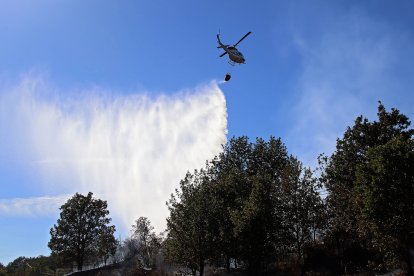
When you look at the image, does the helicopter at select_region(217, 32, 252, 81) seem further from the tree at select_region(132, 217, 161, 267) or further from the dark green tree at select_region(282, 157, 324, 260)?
the tree at select_region(132, 217, 161, 267)

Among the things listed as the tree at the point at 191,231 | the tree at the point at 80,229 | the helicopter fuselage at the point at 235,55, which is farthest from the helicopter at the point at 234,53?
the tree at the point at 80,229

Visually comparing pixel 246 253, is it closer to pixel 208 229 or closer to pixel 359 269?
pixel 208 229

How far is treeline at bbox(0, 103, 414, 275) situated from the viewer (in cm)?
3481

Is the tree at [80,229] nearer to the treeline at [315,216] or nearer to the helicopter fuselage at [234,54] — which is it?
the treeline at [315,216]

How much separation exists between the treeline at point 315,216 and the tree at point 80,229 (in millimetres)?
26577

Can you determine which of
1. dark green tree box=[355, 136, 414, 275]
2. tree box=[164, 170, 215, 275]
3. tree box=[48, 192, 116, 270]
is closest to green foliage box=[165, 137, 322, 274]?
tree box=[164, 170, 215, 275]

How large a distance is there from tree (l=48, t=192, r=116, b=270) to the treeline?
87.2 feet

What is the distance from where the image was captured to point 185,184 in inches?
1945

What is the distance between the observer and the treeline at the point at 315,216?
114 ft

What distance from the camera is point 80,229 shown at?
74625 millimetres

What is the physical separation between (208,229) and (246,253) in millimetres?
4662

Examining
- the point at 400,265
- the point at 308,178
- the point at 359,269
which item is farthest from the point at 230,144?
the point at 400,265

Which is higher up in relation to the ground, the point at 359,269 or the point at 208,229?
the point at 208,229

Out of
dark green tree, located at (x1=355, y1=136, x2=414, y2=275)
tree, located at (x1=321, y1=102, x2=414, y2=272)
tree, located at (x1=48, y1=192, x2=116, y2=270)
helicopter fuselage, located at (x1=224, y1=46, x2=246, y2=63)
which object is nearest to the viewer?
dark green tree, located at (x1=355, y1=136, x2=414, y2=275)
